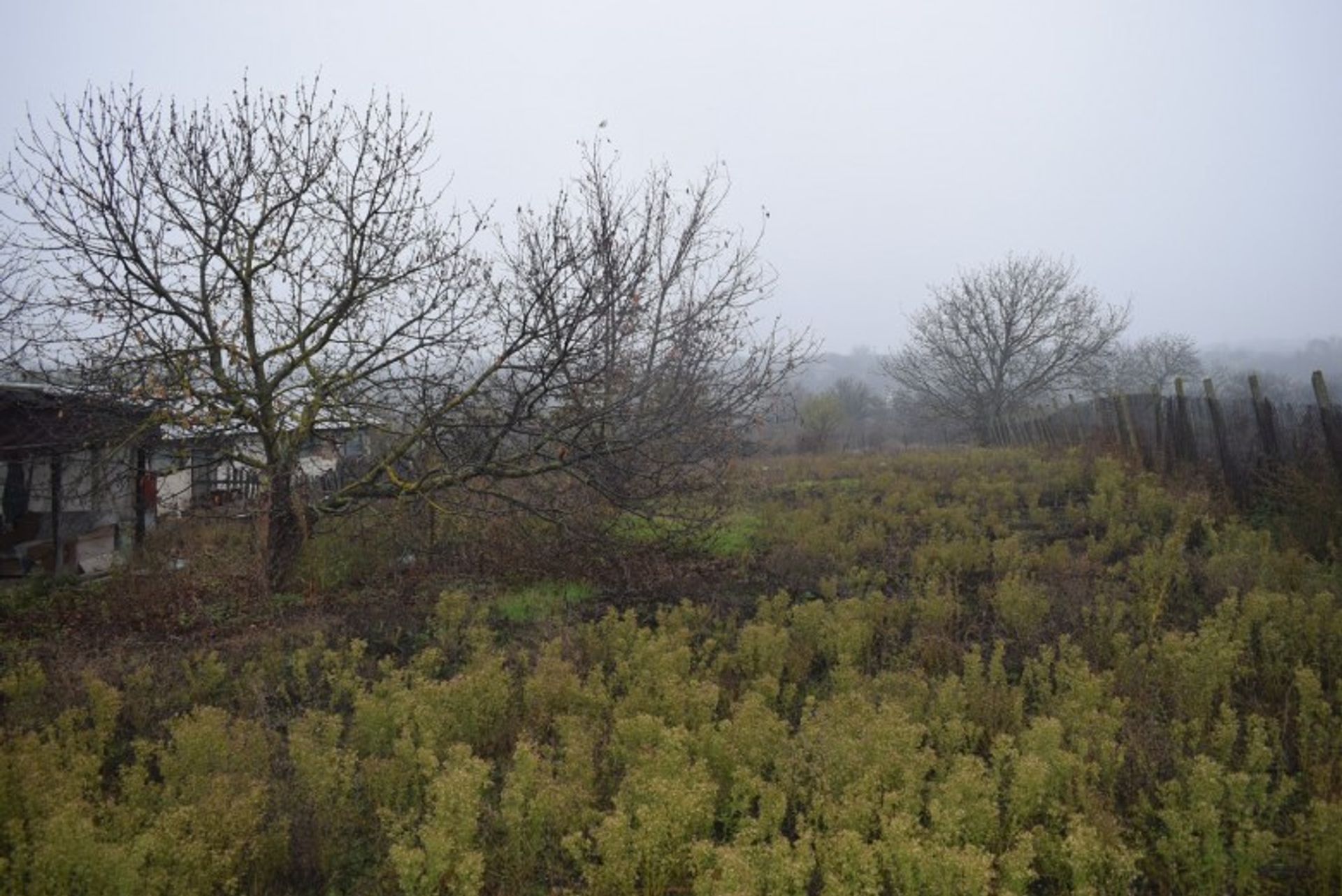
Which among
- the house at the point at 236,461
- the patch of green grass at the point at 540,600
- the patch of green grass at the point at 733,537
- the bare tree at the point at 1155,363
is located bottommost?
the patch of green grass at the point at 540,600

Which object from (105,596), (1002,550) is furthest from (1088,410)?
(105,596)

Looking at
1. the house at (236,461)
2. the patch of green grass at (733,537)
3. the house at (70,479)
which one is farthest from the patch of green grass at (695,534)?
the house at (70,479)

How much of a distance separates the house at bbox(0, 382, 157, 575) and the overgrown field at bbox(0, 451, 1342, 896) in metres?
1.69

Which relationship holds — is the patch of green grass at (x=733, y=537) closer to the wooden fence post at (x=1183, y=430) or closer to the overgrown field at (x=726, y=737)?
the overgrown field at (x=726, y=737)

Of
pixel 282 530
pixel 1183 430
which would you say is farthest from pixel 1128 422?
pixel 282 530

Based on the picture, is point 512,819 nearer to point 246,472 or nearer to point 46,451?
point 246,472

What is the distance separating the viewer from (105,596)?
24.8ft

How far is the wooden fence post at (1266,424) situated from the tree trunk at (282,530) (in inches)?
417

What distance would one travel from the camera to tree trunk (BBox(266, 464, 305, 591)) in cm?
765

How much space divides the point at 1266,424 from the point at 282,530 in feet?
36.3

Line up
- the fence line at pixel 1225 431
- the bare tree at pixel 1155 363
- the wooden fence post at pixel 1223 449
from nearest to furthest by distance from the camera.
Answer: the fence line at pixel 1225 431, the wooden fence post at pixel 1223 449, the bare tree at pixel 1155 363

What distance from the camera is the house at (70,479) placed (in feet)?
23.7

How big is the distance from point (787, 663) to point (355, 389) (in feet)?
18.2

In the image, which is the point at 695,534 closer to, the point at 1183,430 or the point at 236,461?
the point at 236,461
